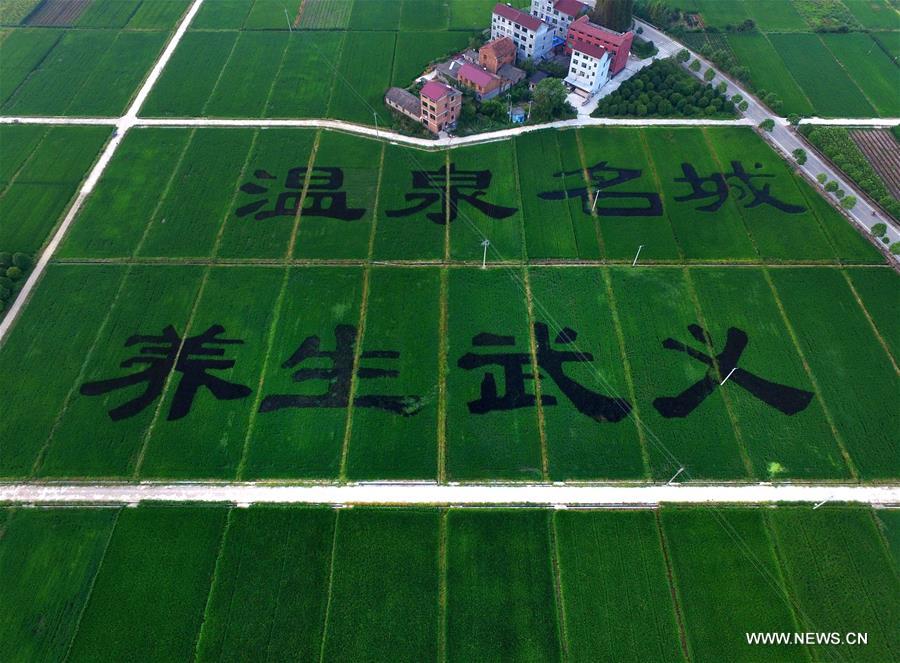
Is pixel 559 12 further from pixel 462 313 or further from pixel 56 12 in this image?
pixel 56 12

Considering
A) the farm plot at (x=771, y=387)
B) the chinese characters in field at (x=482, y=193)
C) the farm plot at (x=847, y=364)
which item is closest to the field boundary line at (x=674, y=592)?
the farm plot at (x=771, y=387)

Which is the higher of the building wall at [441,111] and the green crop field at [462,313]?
the building wall at [441,111]

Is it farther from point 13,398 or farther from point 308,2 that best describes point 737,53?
point 13,398

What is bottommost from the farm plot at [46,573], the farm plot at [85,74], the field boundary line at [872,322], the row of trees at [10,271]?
the farm plot at [46,573]

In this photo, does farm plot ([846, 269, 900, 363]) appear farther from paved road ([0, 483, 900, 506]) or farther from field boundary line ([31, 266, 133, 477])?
field boundary line ([31, 266, 133, 477])
